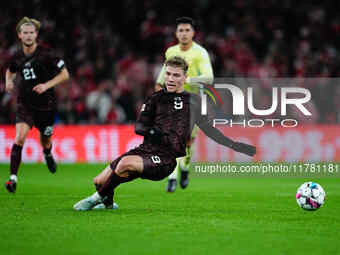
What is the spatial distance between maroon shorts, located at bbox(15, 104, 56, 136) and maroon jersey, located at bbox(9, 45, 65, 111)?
91 mm

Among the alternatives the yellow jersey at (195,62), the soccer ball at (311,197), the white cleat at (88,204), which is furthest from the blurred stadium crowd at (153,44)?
the white cleat at (88,204)

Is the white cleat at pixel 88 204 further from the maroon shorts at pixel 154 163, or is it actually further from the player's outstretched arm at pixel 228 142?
the player's outstretched arm at pixel 228 142

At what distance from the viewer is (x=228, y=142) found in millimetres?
8172

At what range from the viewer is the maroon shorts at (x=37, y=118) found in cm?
1021

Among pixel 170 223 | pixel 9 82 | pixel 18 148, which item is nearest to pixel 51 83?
pixel 9 82

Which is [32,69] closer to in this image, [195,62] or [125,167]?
[195,62]

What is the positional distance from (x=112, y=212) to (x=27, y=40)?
11.5ft

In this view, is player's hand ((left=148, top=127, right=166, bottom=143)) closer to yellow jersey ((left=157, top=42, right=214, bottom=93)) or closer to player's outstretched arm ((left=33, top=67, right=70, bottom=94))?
player's outstretched arm ((left=33, top=67, right=70, bottom=94))

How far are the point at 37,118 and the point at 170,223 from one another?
430 centimetres

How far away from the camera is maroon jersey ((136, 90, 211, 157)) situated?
25.4 ft

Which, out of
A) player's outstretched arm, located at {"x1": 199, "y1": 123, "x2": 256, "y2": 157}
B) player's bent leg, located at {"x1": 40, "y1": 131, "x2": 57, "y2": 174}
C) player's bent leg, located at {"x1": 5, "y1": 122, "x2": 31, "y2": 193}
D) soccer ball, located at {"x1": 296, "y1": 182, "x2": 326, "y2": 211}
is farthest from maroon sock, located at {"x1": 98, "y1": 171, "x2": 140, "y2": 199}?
player's bent leg, located at {"x1": 40, "y1": 131, "x2": 57, "y2": 174}

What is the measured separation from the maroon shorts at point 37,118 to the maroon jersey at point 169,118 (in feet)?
9.73

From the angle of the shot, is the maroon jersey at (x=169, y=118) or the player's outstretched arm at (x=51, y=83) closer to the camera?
the maroon jersey at (x=169, y=118)

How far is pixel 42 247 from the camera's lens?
560cm
